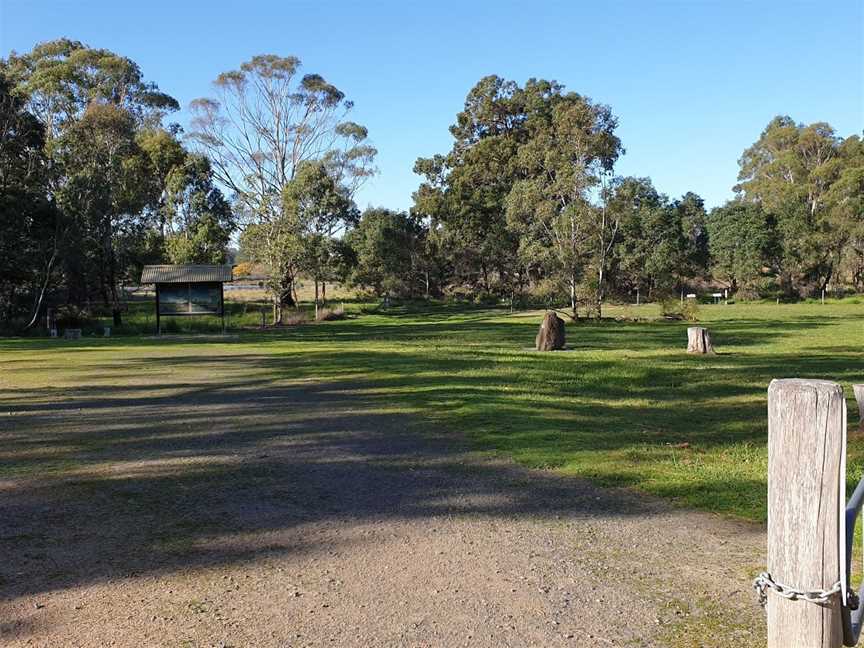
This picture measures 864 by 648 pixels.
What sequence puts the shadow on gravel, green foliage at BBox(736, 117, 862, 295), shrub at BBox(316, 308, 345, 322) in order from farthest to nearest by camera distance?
green foliage at BBox(736, 117, 862, 295) < shrub at BBox(316, 308, 345, 322) < the shadow on gravel

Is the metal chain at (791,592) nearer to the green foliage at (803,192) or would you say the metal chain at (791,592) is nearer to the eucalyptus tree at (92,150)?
the eucalyptus tree at (92,150)

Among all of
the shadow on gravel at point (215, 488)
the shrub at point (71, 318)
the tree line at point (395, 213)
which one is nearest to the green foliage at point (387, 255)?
the tree line at point (395, 213)

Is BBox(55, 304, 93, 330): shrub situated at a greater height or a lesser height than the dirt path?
greater

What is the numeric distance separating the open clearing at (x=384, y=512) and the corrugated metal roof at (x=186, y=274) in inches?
696

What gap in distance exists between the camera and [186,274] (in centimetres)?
3145

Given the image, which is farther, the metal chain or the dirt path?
the dirt path

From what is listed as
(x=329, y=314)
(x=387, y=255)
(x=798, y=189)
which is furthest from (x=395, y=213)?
(x=798, y=189)

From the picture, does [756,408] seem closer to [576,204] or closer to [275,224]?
[576,204]

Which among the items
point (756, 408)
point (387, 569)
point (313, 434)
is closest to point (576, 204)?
point (756, 408)

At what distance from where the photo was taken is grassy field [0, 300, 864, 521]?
7492 millimetres

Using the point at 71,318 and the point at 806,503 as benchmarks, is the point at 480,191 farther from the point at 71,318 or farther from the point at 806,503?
the point at 806,503

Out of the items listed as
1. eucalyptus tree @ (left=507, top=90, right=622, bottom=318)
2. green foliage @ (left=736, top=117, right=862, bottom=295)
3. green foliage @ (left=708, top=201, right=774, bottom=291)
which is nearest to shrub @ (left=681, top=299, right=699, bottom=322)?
eucalyptus tree @ (left=507, top=90, right=622, bottom=318)

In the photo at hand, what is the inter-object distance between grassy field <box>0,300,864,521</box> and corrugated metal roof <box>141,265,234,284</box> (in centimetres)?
296

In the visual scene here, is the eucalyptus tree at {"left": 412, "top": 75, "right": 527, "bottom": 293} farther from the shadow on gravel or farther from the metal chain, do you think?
the metal chain
